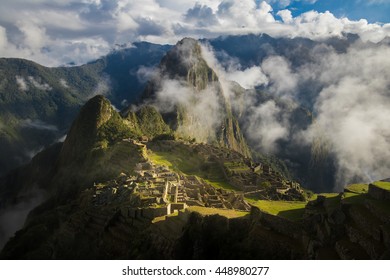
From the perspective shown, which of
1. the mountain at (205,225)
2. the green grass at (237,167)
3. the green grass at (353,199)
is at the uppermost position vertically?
the green grass at (353,199)

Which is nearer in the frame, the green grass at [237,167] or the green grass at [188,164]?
the green grass at [188,164]

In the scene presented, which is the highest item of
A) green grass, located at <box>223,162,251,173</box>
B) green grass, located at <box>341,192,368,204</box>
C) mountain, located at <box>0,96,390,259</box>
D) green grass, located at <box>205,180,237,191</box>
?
green grass, located at <box>341,192,368,204</box>

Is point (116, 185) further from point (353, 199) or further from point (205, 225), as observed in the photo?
point (353, 199)

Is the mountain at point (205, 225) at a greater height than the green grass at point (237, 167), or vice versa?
the mountain at point (205, 225)

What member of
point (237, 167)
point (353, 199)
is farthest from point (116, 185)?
point (237, 167)

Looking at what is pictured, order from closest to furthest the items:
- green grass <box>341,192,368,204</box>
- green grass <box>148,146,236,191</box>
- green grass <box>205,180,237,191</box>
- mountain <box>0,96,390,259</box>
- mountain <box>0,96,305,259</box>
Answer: mountain <box>0,96,390,259</box> → green grass <box>341,192,368,204</box> → mountain <box>0,96,305,259</box> → green grass <box>205,180,237,191</box> → green grass <box>148,146,236,191</box>

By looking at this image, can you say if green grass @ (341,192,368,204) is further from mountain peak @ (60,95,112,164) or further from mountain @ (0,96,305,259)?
mountain peak @ (60,95,112,164)

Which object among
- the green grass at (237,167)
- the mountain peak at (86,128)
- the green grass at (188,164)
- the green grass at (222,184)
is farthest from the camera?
the mountain peak at (86,128)

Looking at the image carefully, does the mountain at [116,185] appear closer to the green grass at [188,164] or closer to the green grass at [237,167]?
the green grass at [188,164]

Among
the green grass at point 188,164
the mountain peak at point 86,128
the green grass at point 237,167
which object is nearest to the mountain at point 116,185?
the green grass at point 188,164

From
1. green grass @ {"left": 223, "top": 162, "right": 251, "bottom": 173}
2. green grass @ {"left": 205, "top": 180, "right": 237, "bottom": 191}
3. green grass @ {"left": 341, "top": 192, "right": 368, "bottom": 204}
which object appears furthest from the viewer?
green grass @ {"left": 223, "top": 162, "right": 251, "bottom": 173}

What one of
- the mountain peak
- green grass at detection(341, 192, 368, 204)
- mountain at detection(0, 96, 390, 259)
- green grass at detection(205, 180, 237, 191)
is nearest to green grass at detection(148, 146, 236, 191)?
green grass at detection(205, 180, 237, 191)

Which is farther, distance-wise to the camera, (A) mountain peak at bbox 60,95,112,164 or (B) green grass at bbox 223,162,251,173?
(A) mountain peak at bbox 60,95,112,164

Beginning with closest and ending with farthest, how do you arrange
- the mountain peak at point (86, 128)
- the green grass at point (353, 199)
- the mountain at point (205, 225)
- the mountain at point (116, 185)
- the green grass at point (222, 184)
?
the mountain at point (205, 225)
the green grass at point (353, 199)
the mountain at point (116, 185)
the green grass at point (222, 184)
the mountain peak at point (86, 128)
